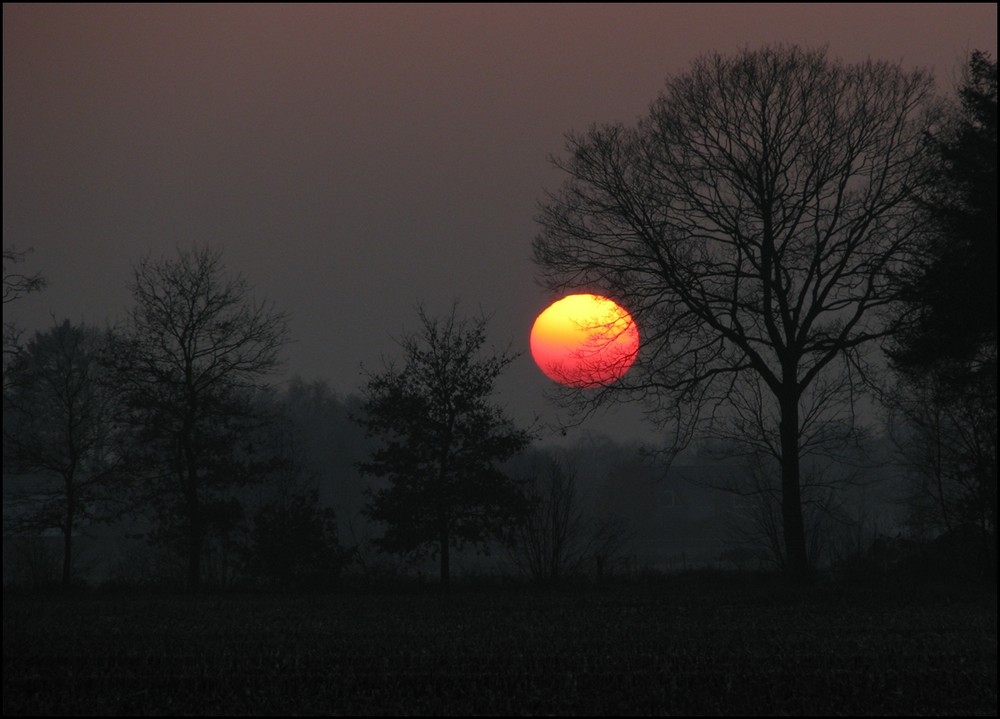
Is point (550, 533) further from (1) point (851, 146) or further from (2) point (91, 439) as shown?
(2) point (91, 439)

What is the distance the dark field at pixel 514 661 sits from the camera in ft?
33.4

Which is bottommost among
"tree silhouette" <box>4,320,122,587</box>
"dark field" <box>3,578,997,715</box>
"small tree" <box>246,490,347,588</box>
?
"dark field" <box>3,578,997,715</box>

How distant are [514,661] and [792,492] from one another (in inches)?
Answer: 585

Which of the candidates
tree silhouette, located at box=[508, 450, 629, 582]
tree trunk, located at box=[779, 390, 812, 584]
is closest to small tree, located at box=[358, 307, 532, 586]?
tree silhouette, located at box=[508, 450, 629, 582]

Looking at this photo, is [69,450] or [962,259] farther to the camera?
[69,450]

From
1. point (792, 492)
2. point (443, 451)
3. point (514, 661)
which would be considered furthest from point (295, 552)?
point (514, 661)

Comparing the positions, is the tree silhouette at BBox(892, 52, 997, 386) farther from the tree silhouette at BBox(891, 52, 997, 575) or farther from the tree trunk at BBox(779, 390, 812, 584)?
the tree trunk at BBox(779, 390, 812, 584)

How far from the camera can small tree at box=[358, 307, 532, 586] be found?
27141 millimetres

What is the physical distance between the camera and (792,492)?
25.0 metres

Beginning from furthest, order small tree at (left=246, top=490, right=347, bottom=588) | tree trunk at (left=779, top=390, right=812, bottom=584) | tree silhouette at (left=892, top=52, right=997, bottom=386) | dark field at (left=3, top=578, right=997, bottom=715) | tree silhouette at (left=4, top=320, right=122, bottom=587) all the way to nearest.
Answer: tree silhouette at (left=4, top=320, right=122, bottom=587)
small tree at (left=246, top=490, right=347, bottom=588)
tree trunk at (left=779, top=390, right=812, bottom=584)
tree silhouette at (left=892, top=52, right=997, bottom=386)
dark field at (left=3, top=578, right=997, bottom=715)

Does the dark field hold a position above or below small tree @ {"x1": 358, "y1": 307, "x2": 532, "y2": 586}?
below

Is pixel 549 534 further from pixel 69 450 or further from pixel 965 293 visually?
pixel 69 450

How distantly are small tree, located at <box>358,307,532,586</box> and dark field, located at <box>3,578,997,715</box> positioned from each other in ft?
26.2

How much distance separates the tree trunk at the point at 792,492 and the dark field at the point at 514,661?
5607 millimetres
